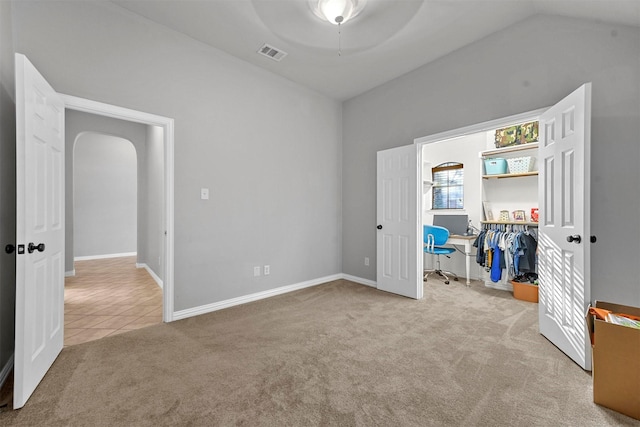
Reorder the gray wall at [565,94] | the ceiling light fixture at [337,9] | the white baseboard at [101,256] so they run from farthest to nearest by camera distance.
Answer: the white baseboard at [101,256], the ceiling light fixture at [337,9], the gray wall at [565,94]

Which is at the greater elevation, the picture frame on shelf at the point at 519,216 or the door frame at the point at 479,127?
the door frame at the point at 479,127

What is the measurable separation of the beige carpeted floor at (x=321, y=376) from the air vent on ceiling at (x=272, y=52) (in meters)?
2.91

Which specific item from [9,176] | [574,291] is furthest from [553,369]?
[9,176]

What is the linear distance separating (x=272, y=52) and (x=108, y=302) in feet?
11.7

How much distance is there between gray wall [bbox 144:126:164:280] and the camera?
4242mm

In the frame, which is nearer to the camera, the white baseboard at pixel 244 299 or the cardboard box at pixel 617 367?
the cardboard box at pixel 617 367

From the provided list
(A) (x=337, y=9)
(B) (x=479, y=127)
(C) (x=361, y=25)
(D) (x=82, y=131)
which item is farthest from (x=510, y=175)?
(D) (x=82, y=131)

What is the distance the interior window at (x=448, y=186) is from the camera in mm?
4879

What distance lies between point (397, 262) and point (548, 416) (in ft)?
7.57

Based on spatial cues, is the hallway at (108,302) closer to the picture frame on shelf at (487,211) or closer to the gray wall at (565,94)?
the gray wall at (565,94)

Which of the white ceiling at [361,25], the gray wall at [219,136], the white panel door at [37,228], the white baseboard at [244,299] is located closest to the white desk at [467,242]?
the gray wall at [219,136]

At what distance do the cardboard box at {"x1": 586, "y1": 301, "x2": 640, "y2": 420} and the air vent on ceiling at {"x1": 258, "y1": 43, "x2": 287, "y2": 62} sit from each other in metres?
3.56

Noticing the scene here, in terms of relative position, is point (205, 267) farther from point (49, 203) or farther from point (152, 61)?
point (152, 61)

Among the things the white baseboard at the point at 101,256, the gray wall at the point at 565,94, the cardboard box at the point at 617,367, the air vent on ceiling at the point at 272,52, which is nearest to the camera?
the cardboard box at the point at 617,367
